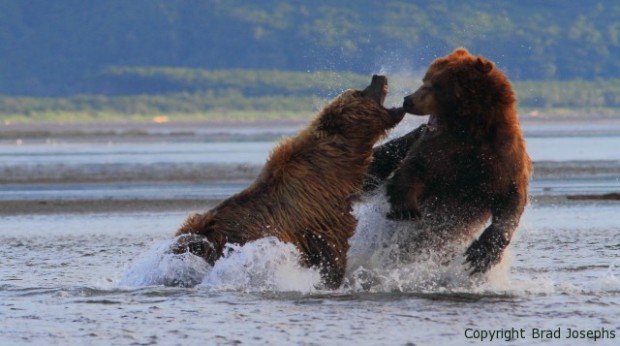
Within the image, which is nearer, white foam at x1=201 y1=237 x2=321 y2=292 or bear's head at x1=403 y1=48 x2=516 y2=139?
bear's head at x1=403 y1=48 x2=516 y2=139

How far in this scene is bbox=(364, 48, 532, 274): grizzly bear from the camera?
763 cm

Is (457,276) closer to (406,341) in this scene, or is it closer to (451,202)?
(451,202)

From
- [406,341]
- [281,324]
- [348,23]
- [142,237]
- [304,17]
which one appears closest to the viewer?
[406,341]

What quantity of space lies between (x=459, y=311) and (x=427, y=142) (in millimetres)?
1123

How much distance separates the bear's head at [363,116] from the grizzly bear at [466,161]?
20 centimetres

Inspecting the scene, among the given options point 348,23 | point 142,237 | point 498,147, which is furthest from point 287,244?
point 348,23

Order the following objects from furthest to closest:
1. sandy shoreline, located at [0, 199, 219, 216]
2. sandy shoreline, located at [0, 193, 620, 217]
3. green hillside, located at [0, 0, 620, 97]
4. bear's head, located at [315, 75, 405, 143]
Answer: green hillside, located at [0, 0, 620, 97] → sandy shoreline, located at [0, 199, 219, 216] → sandy shoreline, located at [0, 193, 620, 217] → bear's head, located at [315, 75, 405, 143]

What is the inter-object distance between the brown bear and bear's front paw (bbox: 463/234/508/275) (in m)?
0.78

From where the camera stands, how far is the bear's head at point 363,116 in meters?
7.98

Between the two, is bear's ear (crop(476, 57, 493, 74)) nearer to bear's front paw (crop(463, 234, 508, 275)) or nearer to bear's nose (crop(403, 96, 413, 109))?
bear's nose (crop(403, 96, 413, 109))

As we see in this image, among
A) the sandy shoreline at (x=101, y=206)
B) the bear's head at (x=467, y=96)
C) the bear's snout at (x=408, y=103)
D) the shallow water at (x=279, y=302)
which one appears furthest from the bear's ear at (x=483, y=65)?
the sandy shoreline at (x=101, y=206)

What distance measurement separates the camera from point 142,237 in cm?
1294

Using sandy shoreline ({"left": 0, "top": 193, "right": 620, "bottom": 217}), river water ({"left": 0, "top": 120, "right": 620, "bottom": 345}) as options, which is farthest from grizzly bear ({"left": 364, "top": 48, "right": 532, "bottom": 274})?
sandy shoreline ({"left": 0, "top": 193, "right": 620, "bottom": 217})

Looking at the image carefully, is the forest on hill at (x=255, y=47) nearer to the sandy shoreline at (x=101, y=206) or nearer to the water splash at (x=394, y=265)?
the sandy shoreline at (x=101, y=206)
